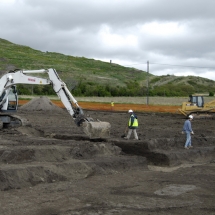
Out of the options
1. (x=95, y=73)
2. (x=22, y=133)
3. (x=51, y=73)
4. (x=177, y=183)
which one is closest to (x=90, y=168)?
(x=177, y=183)

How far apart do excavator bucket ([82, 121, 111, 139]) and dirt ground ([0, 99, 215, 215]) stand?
1.61ft

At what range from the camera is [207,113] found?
1259 inches

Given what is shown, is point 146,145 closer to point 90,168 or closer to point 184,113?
point 90,168

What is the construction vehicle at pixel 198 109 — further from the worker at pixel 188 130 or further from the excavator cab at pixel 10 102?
the excavator cab at pixel 10 102

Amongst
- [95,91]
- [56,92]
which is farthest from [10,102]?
[95,91]

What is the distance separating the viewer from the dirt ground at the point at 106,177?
9.34 metres

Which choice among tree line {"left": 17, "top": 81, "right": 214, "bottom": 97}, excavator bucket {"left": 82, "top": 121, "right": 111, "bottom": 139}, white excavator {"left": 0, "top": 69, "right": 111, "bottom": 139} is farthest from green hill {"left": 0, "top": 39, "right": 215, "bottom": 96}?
excavator bucket {"left": 82, "top": 121, "right": 111, "bottom": 139}

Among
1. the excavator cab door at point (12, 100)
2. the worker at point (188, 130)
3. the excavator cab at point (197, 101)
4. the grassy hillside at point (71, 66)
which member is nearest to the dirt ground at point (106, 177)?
the worker at point (188, 130)

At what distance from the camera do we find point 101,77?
8762 cm

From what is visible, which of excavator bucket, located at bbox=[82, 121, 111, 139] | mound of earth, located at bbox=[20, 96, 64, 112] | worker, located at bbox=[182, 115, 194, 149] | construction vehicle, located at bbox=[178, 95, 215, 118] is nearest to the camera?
excavator bucket, located at bbox=[82, 121, 111, 139]

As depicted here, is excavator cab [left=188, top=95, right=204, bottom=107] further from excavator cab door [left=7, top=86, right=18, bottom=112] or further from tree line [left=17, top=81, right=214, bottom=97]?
tree line [left=17, top=81, right=214, bottom=97]

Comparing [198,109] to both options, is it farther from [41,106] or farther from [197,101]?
[41,106]

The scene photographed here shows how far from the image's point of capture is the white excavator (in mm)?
16406

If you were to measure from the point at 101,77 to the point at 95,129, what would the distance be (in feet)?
235
